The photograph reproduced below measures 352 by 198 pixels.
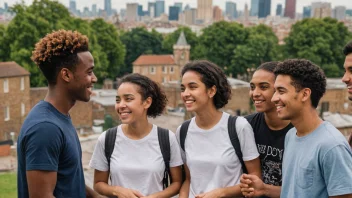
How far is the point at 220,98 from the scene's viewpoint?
186 inches

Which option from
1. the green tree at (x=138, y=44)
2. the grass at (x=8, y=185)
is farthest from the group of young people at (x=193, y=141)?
the green tree at (x=138, y=44)

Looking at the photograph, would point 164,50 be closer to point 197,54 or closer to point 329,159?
point 197,54

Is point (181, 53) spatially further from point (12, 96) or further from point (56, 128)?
point (56, 128)

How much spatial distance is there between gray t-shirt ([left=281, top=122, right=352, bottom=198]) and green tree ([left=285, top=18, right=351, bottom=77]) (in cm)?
3947

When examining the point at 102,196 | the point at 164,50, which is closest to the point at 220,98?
the point at 102,196

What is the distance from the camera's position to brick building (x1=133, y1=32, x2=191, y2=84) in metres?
46.0

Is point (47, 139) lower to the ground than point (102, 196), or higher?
higher

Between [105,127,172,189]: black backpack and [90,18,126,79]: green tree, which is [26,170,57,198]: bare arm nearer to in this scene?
[105,127,172,189]: black backpack

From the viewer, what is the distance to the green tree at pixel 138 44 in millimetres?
54122

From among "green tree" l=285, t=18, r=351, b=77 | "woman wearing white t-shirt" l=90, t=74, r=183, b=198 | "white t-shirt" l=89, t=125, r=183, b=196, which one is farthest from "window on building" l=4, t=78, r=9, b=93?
"green tree" l=285, t=18, r=351, b=77

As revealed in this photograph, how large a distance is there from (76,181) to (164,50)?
5467 centimetres

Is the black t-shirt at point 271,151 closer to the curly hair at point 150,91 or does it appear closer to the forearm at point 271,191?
the forearm at point 271,191

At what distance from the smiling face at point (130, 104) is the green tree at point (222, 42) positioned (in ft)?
137

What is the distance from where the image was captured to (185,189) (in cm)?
464
